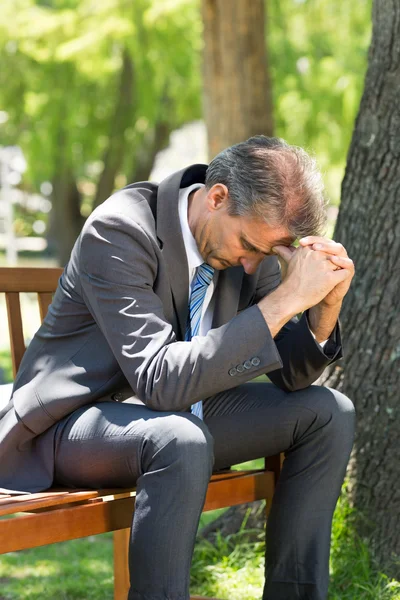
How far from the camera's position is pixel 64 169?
45.3 ft

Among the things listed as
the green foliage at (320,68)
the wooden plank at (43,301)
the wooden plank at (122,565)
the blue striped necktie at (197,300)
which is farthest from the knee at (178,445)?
the green foliage at (320,68)

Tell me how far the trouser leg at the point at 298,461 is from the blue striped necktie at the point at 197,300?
0.17 metres

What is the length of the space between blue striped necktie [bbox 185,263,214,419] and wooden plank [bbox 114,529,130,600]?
625mm

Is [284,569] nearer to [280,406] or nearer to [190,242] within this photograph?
[280,406]

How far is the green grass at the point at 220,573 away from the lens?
10.4 ft

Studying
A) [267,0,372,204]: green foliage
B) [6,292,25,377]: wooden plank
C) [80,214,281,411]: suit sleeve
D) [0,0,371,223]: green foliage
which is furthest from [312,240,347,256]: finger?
[267,0,372,204]: green foliage

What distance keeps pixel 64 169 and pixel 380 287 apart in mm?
10976

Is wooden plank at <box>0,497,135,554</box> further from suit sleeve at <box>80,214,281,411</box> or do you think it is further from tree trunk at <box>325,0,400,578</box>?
tree trunk at <box>325,0,400,578</box>

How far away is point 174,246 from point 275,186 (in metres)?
0.33

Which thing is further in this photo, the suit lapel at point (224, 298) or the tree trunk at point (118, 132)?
the tree trunk at point (118, 132)

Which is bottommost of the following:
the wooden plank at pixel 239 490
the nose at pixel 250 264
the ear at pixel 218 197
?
the wooden plank at pixel 239 490

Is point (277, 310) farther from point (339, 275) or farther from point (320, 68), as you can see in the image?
point (320, 68)

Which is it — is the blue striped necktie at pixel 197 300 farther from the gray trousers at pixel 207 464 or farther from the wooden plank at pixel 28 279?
the wooden plank at pixel 28 279

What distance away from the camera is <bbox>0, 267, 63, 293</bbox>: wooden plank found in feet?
10.3
